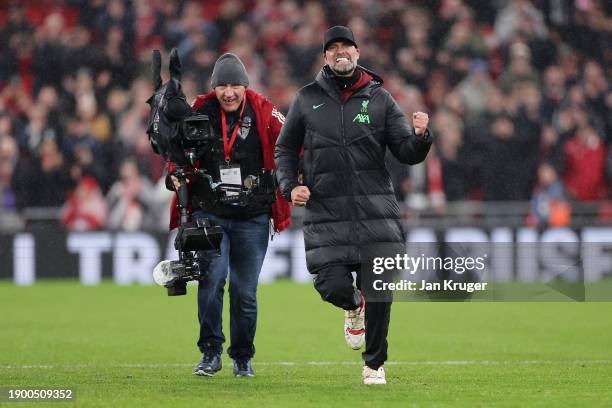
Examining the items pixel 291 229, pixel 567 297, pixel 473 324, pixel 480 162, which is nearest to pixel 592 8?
pixel 480 162

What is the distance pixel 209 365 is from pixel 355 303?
1.39 meters

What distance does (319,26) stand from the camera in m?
23.2

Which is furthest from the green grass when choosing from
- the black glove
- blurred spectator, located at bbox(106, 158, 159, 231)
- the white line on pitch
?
the black glove

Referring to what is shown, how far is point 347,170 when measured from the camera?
8945 millimetres

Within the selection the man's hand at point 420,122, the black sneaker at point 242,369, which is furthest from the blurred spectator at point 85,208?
the man's hand at point 420,122

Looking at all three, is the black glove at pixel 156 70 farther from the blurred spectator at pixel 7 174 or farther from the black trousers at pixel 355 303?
the blurred spectator at pixel 7 174

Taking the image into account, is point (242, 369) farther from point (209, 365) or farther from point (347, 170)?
point (347, 170)

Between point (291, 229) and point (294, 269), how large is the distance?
64cm

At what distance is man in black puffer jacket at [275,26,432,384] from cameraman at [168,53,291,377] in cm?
89

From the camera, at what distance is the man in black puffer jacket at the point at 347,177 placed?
8914 millimetres

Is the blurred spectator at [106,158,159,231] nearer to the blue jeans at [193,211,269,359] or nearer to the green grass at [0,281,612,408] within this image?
the green grass at [0,281,612,408]

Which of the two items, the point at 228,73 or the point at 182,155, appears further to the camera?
the point at 228,73

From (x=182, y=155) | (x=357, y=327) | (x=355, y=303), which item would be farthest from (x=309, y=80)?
(x=355, y=303)

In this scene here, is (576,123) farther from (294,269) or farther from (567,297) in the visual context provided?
(567,297)
